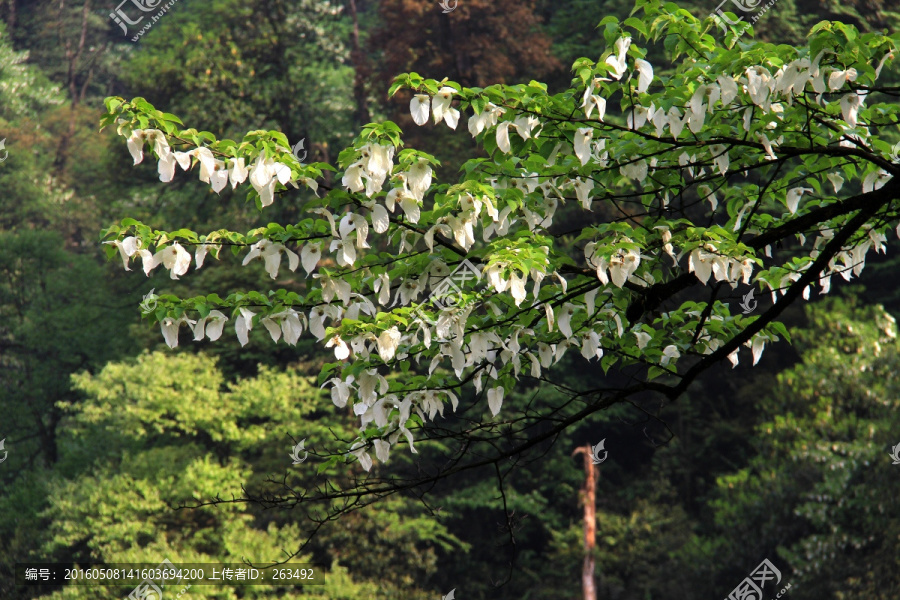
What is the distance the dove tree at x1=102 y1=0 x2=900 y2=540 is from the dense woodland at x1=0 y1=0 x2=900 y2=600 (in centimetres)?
781

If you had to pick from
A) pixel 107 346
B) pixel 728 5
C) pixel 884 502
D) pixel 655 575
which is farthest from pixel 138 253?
pixel 107 346

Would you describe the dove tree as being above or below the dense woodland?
above

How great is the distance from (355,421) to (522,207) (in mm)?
16064

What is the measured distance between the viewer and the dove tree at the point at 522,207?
9.75 feet

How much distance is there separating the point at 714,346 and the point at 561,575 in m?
15.2

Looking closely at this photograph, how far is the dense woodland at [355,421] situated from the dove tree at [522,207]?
7814 millimetres

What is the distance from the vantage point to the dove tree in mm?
2971
